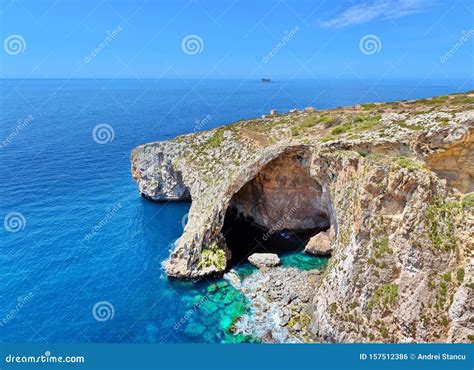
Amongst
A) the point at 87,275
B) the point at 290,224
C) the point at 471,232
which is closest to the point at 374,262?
the point at 471,232

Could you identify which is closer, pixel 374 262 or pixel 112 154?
pixel 374 262

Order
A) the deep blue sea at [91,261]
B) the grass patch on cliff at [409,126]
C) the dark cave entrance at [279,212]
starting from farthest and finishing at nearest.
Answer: the dark cave entrance at [279,212] → the deep blue sea at [91,261] → the grass patch on cliff at [409,126]

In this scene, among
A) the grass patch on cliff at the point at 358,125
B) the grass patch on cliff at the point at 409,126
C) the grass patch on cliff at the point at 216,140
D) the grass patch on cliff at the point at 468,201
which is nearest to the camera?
the grass patch on cliff at the point at 468,201

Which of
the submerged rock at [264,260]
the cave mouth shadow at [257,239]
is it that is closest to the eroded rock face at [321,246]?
the cave mouth shadow at [257,239]

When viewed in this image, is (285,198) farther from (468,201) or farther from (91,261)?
(91,261)

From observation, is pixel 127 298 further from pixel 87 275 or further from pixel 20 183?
pixel 20 183

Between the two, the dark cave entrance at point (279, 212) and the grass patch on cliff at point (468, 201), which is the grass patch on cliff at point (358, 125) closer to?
the dark cave entrance at point (279, 212)

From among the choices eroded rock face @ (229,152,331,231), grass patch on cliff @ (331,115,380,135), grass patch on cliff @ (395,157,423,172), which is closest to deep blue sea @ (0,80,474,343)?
eroded rock face @ (229,152,331,231)
